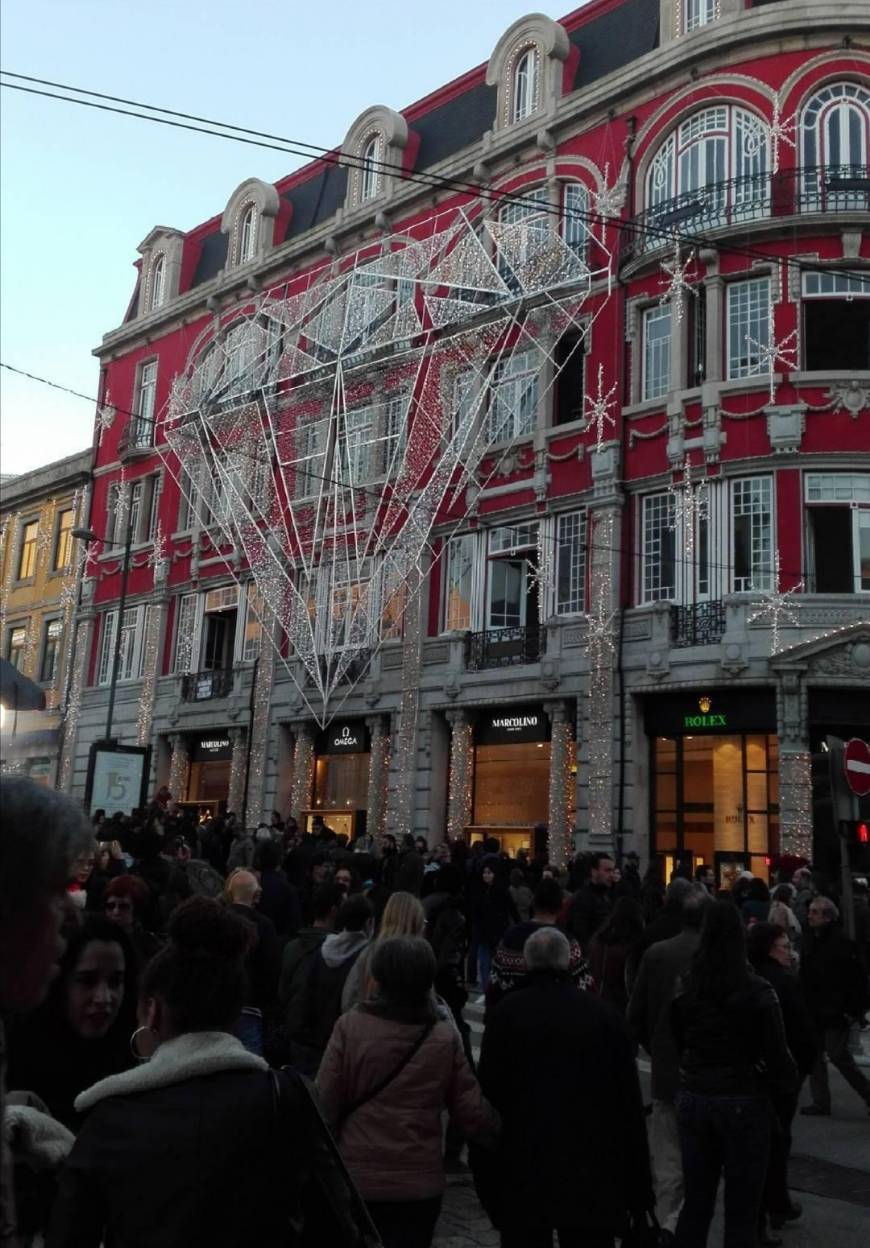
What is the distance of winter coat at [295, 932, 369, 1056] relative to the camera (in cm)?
596

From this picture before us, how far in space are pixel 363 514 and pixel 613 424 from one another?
679 cm

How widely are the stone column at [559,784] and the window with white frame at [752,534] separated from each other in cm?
425

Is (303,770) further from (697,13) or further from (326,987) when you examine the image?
(326,987)

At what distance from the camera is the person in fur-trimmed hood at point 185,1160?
2438 mm

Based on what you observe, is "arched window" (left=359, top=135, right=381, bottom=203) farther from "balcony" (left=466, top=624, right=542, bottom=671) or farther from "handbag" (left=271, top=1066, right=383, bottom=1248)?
"handbag" (left=271, top=1066, right=383, bottom=1248)

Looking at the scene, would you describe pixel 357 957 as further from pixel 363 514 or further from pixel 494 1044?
pixel 363 514

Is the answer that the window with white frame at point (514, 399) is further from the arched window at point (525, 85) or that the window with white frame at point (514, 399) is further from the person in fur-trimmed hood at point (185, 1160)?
the person in fur-trimmed hood at point (185, 1160)

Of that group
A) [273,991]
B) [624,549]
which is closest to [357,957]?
[273,991]

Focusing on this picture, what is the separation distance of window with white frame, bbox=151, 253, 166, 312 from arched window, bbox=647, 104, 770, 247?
18141 mm

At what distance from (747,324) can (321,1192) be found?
21.7 meters

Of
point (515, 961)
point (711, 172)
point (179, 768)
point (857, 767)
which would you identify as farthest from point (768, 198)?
point (179, 768)

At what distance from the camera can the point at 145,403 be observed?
3650 cm

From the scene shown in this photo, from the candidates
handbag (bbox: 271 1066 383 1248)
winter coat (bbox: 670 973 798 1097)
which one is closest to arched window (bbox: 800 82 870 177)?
winter coat (bbox: 670 973 798 1097)

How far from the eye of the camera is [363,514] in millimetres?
27641
